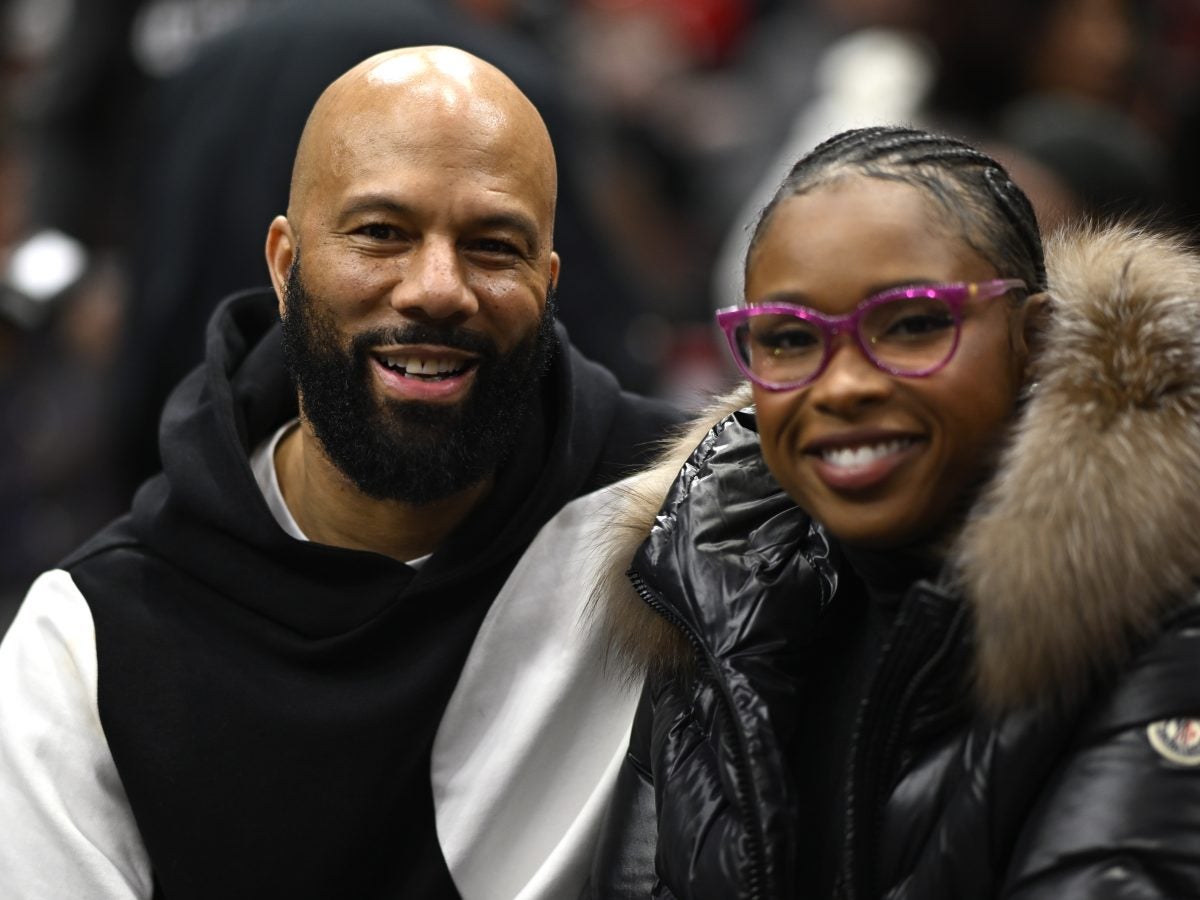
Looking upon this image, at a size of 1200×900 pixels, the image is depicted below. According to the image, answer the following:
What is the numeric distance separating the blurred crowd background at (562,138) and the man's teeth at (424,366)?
1.49 ft

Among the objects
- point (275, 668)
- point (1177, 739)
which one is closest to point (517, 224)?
A: point (275, 668)

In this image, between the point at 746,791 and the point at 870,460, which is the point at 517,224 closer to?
the point at 870,460

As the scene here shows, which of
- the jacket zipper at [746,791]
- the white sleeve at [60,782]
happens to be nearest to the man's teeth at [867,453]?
the jacket zipper at [746,791]

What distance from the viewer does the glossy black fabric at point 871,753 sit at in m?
2.35

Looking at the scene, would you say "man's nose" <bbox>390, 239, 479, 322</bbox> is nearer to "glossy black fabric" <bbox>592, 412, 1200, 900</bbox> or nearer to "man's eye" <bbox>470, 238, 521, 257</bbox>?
"man's eye" <bbox>470, 238, 521, 257</bbox>

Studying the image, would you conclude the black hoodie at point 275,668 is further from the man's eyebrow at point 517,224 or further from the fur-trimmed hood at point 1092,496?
the fur-trimmed hood at point 1092,496

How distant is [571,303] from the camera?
16.7 feet

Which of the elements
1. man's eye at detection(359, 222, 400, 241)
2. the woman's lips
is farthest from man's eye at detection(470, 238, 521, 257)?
the woman's lips

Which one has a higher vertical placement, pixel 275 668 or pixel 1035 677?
pixel 1035 677

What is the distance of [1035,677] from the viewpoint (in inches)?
94.3

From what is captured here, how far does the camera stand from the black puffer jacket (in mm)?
2359

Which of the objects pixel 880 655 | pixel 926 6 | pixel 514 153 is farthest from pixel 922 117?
Result: pixel 880 655

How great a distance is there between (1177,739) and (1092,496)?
0.31 m

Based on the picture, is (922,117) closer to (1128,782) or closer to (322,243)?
(322,243)
